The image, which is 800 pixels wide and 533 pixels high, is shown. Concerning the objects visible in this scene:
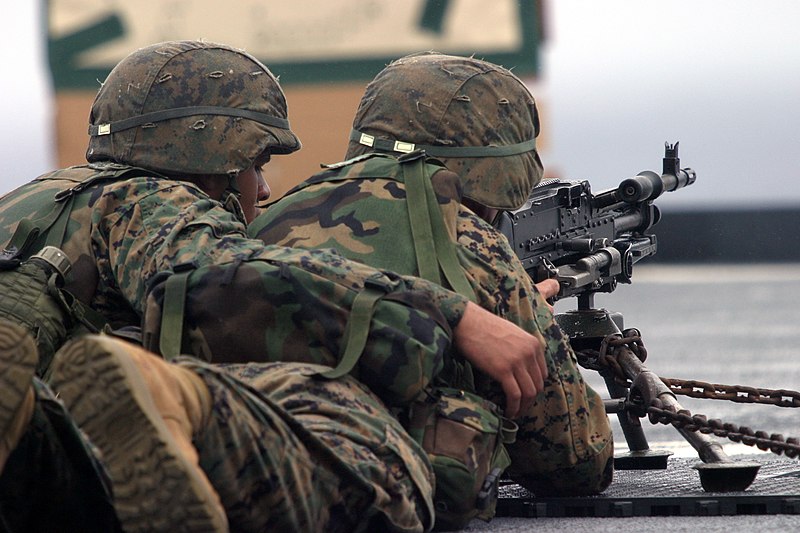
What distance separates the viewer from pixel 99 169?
4.28m

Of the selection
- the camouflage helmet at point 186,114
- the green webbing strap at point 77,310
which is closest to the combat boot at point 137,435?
the green webbing strap at point 77,310

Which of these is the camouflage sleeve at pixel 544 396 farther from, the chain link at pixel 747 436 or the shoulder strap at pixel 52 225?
the shoulder strap at pixel 52 225

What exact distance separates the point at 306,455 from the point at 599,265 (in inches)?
95.0

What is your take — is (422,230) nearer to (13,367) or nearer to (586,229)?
(13,367)

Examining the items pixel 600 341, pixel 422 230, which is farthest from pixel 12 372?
pixel 600 341

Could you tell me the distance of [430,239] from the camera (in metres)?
3.82

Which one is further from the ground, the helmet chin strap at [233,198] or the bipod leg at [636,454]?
the helmet chin strap at [233,198]

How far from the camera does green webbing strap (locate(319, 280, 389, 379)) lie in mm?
3361

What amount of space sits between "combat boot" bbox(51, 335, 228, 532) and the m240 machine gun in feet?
7.08

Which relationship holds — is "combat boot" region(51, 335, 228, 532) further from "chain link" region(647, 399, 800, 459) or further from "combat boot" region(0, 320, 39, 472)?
"chain link" region(647, 399, 800, 459)

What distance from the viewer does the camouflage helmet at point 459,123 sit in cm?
425

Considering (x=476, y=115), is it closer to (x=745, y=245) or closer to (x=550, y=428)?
(x=550, y=428)

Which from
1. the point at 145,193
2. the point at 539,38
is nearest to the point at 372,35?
the point at 539,38

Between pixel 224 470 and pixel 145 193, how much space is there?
4.56 feet
